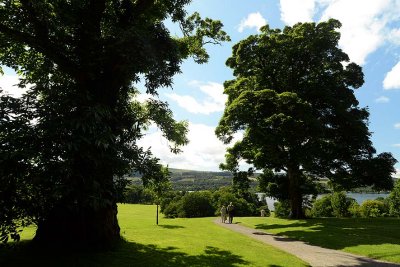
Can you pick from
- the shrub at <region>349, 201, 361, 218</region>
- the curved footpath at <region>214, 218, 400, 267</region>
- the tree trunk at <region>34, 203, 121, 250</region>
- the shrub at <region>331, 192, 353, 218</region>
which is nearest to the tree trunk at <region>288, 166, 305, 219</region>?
the curved footpath at <region>214, 218, 400, 267</region>

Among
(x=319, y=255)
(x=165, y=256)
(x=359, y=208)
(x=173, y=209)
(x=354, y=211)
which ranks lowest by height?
(x=319, y=255)

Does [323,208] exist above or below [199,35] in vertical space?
below

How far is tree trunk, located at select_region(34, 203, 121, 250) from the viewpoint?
1350 centimetres

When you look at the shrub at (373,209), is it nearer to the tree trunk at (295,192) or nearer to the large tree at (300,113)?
the large tree at (300,113)

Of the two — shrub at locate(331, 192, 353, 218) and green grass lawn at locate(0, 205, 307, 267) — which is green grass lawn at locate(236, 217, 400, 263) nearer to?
green grass lawn at locate(0, 205, 307, 267)

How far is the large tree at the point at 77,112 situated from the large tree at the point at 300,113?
952 cm

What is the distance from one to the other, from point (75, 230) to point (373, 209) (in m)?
40.6

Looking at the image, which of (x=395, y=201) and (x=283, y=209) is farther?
(x=283, y=209)

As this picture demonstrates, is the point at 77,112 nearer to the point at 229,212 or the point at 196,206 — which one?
the point at 229,212

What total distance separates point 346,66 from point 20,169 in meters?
32.2

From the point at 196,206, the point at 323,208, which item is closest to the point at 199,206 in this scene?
the point at 196,206

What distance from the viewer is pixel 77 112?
34.2 feet

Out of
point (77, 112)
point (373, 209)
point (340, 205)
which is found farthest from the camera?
point (340, 205)

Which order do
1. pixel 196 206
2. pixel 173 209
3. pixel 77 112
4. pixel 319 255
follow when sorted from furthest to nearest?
pixel 173 209 → pixel 196 206 → pixel 319 255 → pixel 77 112
